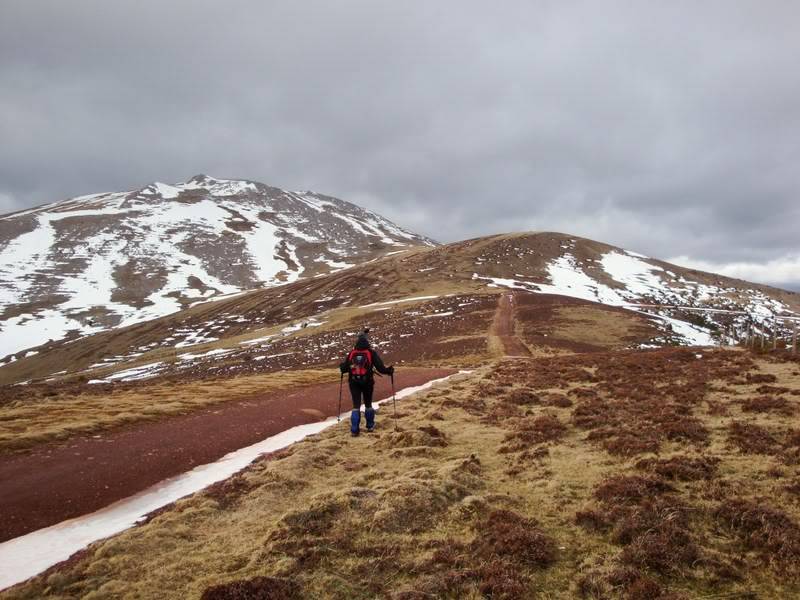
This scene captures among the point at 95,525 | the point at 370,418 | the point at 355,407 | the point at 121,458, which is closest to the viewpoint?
the point at 95,525

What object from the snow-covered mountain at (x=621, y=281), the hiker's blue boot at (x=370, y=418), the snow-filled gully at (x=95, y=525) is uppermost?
the snow-covered mountain at (x=621, y=281)

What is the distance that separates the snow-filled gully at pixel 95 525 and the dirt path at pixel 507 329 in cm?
3566

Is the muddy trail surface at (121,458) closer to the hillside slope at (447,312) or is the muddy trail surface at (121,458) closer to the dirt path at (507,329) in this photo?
the dirt path at (507,329)

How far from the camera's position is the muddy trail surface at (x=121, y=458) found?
12266 millimetres

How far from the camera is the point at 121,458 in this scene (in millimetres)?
15953

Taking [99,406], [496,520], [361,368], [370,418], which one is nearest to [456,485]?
[496,520]

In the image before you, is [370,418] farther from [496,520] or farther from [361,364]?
[496,520]

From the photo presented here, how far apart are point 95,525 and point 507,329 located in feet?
169

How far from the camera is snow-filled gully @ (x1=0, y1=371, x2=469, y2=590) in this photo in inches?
362

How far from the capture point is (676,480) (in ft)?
35.2

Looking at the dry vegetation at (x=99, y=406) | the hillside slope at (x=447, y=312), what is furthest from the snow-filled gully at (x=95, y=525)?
the hillside slope at (x=447, y=312)

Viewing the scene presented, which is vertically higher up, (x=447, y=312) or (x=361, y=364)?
(x=447, y=312)

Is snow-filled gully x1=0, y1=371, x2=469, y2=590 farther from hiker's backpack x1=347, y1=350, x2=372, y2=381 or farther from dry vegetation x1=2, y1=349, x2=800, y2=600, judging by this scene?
hiker's backpack x1=347, y1=350, x2=372, y2=381

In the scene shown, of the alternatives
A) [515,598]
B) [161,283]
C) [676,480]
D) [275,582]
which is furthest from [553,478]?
[161,283]
